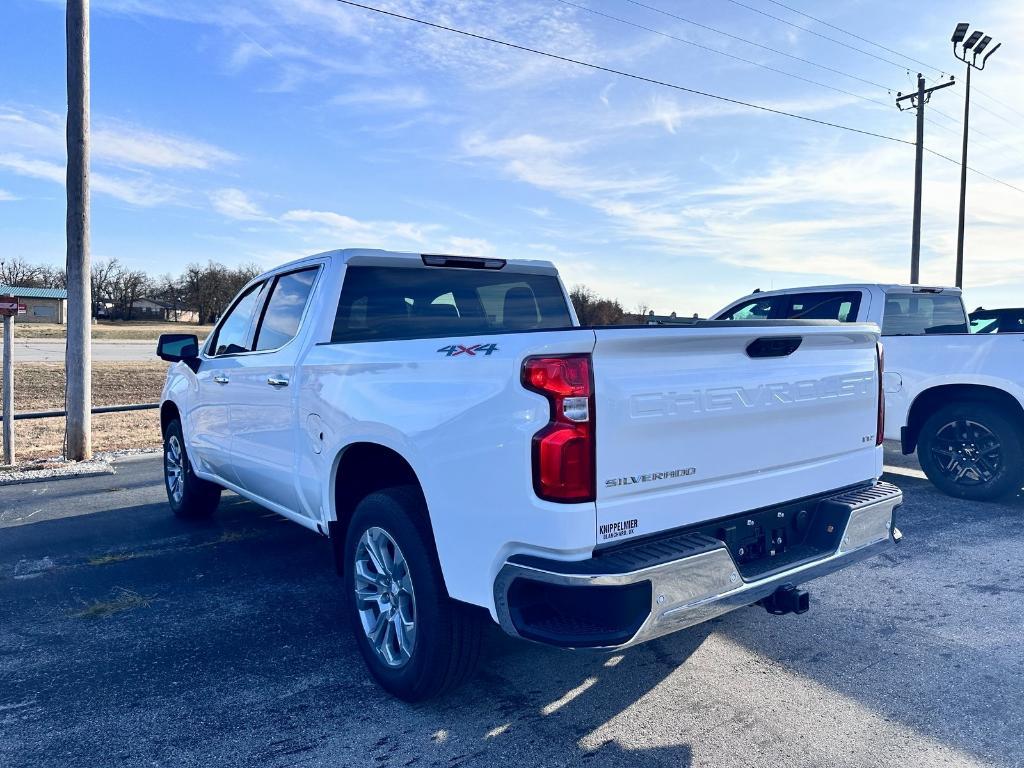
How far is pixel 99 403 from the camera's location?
14.7 metres

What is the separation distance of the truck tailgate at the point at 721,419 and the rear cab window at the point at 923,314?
476 centimetres

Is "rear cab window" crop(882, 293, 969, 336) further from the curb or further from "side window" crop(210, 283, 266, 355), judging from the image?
the curb

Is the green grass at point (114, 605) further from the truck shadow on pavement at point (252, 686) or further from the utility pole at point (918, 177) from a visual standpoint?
the utility pole at point (918, 177)

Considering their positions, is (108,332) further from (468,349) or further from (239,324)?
(468,349)

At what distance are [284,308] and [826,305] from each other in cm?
580

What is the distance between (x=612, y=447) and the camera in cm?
259

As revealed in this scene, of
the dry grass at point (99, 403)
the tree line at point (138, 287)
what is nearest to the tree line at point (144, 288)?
the tree line at point (138, 287)

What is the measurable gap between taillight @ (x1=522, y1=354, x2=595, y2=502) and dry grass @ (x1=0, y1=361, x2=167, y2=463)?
8.92 m

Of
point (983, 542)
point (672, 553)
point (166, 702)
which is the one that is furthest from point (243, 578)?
point (983, 542)

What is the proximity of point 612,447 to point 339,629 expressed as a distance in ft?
7.33

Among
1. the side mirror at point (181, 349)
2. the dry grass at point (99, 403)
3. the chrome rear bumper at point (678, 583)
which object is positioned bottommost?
the dry grass at point (99, 403)

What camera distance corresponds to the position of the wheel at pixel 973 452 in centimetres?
652

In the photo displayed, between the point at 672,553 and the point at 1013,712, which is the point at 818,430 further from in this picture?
the point at 1013,712

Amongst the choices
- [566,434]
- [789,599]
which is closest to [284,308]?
[566,434]
